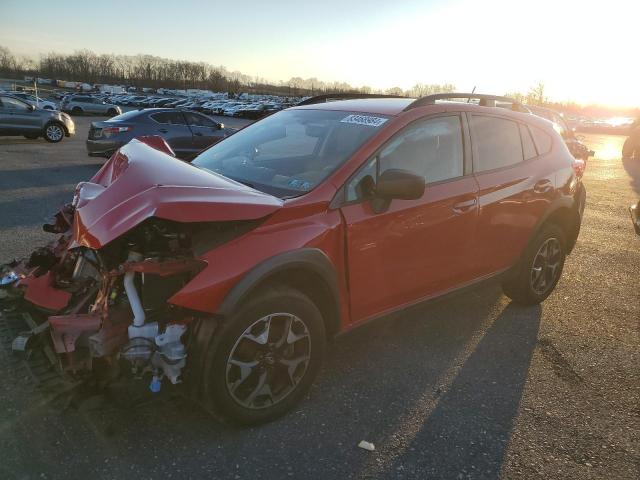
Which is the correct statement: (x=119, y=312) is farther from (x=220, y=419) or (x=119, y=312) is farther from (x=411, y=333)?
(x=411, y=333)

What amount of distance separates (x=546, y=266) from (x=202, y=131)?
9.82 metres

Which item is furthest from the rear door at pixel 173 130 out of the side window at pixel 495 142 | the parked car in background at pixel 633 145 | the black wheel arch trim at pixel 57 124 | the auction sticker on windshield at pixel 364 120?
the parked car in background at pixel 633 145

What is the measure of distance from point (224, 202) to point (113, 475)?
141 centimetres

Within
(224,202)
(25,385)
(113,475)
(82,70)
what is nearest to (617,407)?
(224,202)

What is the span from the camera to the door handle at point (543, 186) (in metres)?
4.07

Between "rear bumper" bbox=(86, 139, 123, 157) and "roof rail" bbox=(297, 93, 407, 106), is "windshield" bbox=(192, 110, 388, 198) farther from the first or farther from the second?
"rear bumper" bbox=(86, 139, 123, 157)

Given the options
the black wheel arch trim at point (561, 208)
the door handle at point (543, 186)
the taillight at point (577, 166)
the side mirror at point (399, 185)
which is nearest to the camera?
the side mirror at point (399, 185)

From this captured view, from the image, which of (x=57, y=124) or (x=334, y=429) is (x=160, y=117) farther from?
(x=334, y=429)

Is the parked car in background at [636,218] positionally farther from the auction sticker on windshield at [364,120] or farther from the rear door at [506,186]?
the auction sticker on windshield at [364,120]

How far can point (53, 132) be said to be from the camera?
16484mm

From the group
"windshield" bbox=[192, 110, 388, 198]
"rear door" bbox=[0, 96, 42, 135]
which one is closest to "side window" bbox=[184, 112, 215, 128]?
"rear door" bbox=[0, 96, 42, 135]

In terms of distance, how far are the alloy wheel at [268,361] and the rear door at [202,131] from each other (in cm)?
980

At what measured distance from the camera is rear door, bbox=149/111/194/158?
38.4ft

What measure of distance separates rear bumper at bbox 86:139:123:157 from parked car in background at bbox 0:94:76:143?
6269 mm
